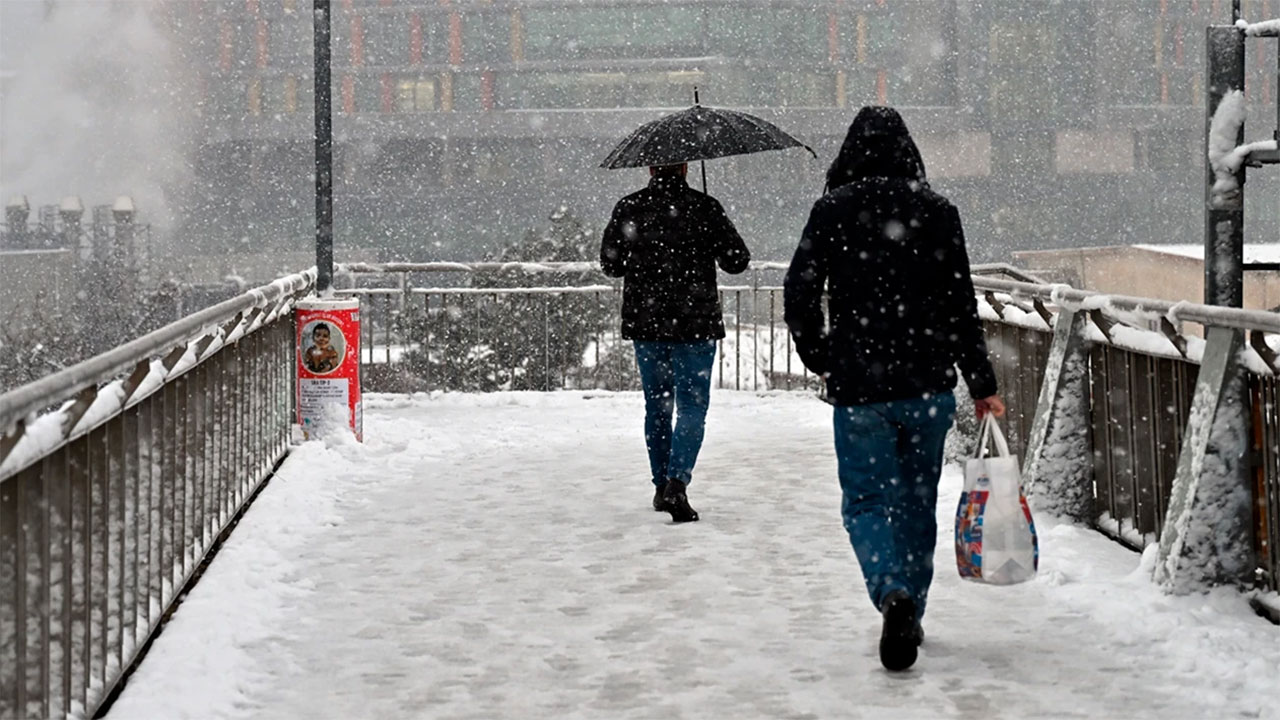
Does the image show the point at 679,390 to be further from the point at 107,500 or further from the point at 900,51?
the point at 900,51

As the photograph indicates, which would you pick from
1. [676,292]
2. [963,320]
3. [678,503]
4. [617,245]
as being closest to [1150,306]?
[963,320]

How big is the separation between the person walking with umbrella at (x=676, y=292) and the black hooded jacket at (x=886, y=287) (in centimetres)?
288

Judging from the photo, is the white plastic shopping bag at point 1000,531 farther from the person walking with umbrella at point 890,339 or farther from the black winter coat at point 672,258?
the black winter coat at point 672,258

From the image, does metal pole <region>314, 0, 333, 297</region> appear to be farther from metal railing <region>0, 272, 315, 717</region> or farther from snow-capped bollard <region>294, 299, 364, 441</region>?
metal railing <region>0, 272, 315, 717</region>

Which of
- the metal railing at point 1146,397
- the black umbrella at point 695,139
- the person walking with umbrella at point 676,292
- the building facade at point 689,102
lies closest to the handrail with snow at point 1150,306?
the metal railing at point 1146,397

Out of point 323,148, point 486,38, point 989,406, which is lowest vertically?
point 989,406

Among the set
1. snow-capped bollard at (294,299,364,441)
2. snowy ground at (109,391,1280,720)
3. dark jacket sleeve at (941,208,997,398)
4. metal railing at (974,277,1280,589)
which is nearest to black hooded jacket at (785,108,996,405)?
dark jacket sleeve at (941,208,997,398)

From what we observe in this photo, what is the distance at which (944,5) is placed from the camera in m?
82.9

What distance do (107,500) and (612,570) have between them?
2.69m

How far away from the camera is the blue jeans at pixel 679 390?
8297 millimetres

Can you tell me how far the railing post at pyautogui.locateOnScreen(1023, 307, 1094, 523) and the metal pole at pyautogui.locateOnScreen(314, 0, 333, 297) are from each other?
18.8 feet

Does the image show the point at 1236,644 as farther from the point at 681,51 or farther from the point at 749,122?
the point at 681,51

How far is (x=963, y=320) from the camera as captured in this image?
5.31 m

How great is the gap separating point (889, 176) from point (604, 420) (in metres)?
8.58
